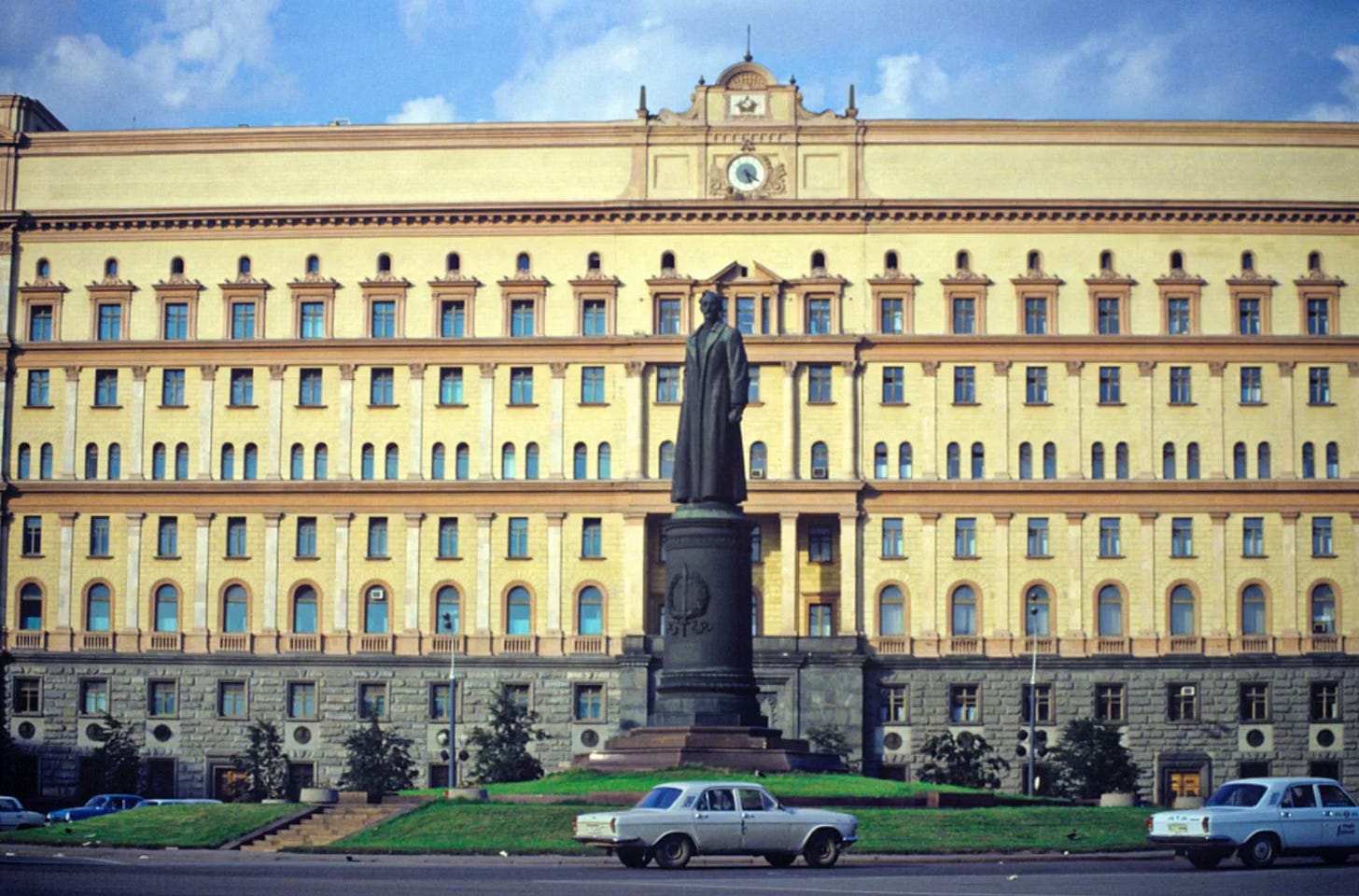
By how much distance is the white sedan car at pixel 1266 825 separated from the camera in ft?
135

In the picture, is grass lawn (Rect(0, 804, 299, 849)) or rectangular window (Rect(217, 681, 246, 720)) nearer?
grass lawn (Rect(0, 804, 299, 849))

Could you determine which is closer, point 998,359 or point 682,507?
point 682,507

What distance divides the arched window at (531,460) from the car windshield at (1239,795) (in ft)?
178

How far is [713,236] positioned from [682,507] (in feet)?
142

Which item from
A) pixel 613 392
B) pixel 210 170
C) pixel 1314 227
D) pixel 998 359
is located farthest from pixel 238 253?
pixel 1314 227

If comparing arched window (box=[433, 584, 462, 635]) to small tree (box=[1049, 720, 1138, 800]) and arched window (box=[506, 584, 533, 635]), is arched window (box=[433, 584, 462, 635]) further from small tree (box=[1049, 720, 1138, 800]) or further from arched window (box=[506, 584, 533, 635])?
small tree (box=[1049, 720, 1138, 800])

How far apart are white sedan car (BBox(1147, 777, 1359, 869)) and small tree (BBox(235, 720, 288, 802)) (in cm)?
5316

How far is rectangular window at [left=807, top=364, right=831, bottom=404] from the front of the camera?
93.9 meters

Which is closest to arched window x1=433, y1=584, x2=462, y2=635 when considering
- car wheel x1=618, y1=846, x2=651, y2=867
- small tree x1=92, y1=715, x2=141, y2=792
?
small tree x1=92, y1=715, x2=141, y2=792

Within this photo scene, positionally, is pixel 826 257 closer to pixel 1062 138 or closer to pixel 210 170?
pixel 1062 138

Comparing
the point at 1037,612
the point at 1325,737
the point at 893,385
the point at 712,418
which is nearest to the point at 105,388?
the point at 893,385

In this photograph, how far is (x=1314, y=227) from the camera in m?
95.1

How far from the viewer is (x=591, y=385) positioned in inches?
3733

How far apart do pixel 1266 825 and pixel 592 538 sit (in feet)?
179
